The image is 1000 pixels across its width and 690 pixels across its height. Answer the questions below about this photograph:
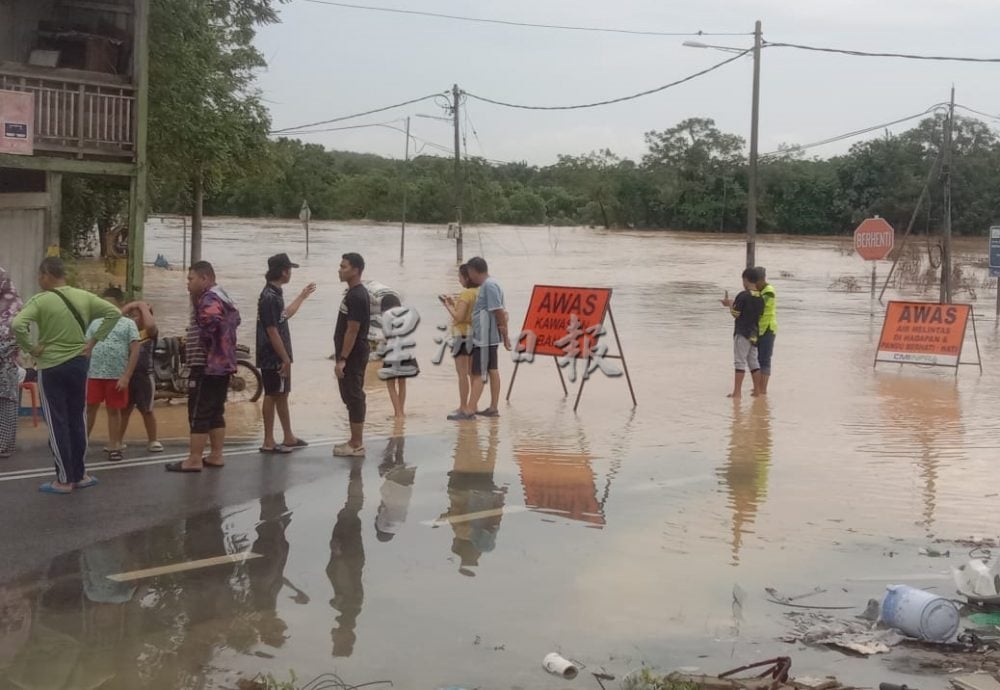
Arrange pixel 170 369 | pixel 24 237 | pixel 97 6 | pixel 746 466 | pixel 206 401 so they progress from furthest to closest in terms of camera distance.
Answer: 1. pixel 97 6
2. pixel 24 237
3. pixel 170 369
4. pixel 746 466
5. pixel 206 401

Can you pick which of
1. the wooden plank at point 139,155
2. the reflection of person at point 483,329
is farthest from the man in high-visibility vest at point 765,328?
the wooden plank at point 139,155

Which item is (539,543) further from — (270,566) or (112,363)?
(112,363)

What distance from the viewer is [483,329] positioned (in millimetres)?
11984

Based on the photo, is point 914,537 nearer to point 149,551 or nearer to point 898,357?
point 149,551

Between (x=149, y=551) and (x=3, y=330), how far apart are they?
3479mm

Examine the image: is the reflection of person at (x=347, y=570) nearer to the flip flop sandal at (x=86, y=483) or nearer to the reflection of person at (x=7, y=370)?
the flip flop sandal at (x=86, y=483)

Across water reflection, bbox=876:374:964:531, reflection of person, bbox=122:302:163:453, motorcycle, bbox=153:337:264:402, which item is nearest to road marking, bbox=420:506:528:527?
water reflection, bbox=876:374:964:531

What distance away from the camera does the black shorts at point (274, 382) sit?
31.8 feet

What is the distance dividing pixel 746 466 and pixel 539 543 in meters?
3.37

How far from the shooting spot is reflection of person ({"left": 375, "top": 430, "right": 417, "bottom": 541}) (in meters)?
7.66

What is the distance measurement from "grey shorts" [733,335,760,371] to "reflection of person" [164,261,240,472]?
281 inches

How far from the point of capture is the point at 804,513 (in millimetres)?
8344

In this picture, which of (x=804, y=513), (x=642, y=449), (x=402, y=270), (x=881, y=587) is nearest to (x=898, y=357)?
(x=642, y=449)

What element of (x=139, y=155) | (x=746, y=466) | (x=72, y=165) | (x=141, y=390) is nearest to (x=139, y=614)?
(x=141, y=390)
